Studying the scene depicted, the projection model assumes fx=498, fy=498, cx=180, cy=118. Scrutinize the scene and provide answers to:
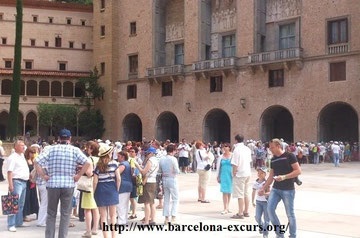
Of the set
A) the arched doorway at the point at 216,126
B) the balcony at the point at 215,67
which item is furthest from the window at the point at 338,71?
→ the arched doorway at the point at 216,126

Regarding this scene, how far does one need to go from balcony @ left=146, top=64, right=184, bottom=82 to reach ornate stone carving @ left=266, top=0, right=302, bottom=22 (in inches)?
340

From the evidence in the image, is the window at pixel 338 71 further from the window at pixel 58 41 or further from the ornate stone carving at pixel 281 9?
the window at pixel 58 41

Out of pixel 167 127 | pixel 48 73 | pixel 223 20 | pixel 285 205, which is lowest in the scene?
pixel 285 205

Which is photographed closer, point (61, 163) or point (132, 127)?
point (61, 163)

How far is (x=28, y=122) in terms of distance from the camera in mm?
53812

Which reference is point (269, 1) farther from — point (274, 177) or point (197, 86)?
point (274, 177)

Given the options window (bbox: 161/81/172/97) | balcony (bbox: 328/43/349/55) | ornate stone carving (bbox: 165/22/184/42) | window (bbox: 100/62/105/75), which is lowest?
window (bbox: 161/81/172/97)

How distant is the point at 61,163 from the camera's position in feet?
26.8

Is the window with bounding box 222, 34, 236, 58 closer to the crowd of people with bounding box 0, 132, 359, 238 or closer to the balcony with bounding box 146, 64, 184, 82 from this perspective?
the balcony with bounding box 146, 64, 184, 82

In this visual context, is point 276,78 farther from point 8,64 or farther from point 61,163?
point 61,163

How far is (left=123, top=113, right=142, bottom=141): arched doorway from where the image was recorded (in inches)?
1916

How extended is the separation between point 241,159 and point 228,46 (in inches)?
1202

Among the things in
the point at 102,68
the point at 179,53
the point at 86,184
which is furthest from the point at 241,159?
the point at 102,68

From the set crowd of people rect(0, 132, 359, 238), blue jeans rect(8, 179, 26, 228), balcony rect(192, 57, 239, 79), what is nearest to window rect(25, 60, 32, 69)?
balcony rect(192, 57, 239, 79)
